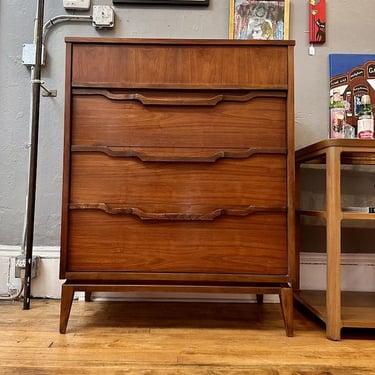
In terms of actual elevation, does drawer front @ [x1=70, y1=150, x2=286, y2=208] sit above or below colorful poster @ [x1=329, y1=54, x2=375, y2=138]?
below

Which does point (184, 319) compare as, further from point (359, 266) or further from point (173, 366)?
point (359, 266)

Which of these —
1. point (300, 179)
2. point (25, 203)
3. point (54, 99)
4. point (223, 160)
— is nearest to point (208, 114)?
point (223, 160)

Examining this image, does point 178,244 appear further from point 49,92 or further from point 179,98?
point 49,92

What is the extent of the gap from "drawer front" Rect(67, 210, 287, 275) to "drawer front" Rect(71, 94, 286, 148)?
0.73 ft

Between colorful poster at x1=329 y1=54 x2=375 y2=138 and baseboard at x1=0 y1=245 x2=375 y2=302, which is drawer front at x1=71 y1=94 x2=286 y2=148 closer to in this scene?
colorful poster at x1=329 y1=54 x2=375 y2=138

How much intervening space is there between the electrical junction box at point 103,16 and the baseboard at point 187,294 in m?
0.93

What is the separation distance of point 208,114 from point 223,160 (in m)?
0.15

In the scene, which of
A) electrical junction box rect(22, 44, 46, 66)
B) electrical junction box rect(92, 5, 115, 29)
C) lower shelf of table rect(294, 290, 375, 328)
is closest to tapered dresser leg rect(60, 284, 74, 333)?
lower shelf of table rect(294, 290, 375, 328)

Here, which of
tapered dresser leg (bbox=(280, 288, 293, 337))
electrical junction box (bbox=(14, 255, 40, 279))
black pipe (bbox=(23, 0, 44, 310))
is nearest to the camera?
tapered dresser leg (bbox=(280, 288, 293, 337))

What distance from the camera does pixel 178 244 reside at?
1.06 metres

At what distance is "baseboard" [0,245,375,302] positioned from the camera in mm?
1433

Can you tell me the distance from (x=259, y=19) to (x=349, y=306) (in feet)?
3.79

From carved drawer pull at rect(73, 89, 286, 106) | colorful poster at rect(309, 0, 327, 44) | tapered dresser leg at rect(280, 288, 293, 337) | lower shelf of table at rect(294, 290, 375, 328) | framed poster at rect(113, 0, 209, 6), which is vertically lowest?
lower shelf of table at rect(294, 290, 375, 328)

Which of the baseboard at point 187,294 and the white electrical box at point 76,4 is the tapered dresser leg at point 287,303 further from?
the white electrical box at point 76,4
